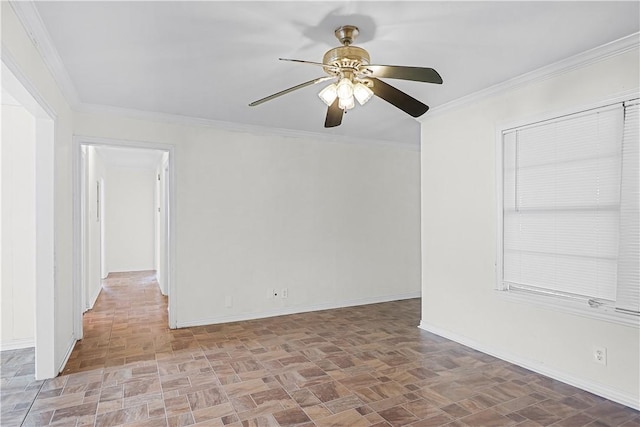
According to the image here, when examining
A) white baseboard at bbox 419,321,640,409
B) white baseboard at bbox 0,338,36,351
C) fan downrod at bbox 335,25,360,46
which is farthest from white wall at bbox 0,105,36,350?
white baseboard at bbox 419,321,640,409

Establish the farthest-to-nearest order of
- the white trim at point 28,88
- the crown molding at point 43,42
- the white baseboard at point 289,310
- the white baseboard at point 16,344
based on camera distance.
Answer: the white baseboard at point 289,310
the white baseboard at point 16,344
the crown molding at point 43,42
the white trim at point 28,88

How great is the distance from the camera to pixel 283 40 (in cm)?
254

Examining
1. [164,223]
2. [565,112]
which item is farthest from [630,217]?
[164,223]

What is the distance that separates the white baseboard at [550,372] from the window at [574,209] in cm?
55

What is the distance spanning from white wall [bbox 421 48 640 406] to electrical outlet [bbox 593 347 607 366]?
0.09ft

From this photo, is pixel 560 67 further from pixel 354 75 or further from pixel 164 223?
pixel 164 223

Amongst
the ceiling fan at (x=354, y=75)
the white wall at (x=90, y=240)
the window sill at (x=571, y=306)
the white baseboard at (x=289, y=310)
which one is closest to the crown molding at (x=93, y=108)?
the white wall at (x=90, y=240)

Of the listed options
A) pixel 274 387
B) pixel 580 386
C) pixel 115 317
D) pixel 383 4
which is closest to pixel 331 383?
pixel 274 387

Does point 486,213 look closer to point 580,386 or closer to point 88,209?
point 580,386

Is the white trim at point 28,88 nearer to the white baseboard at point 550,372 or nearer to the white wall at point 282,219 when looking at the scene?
the white wall at point 282,219

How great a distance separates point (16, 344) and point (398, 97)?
161 inches

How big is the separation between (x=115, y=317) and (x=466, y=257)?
168 inches

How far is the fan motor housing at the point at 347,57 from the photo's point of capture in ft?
7.42

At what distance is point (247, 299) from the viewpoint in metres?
4.77
